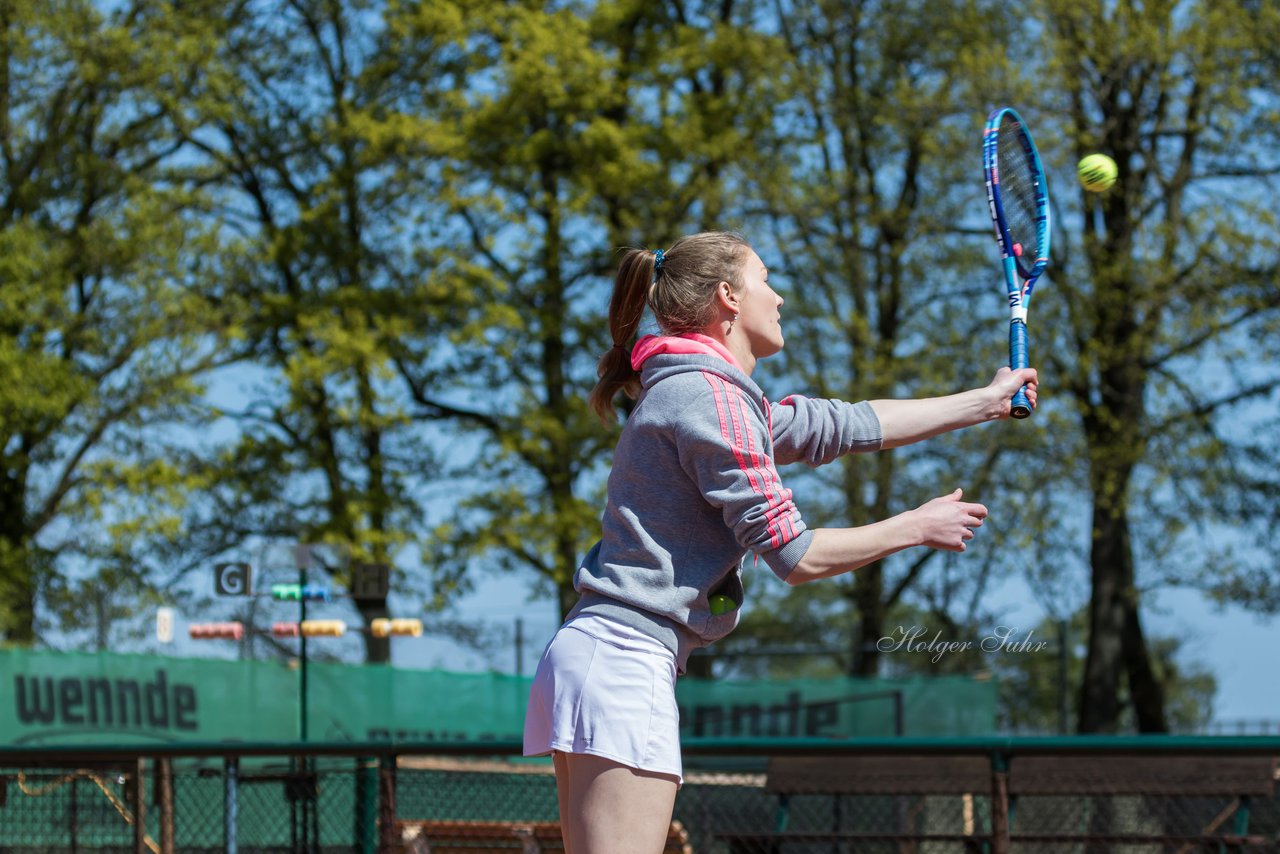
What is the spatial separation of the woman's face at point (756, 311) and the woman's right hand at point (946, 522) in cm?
44

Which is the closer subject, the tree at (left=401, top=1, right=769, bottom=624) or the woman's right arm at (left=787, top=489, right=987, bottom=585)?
the woman's right arm at (left=787, top=489, right=987, bottom=585)

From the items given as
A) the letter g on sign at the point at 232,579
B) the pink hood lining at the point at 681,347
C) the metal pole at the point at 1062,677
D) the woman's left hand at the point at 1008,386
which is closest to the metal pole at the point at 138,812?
the letter g on sign at the point at 232,579

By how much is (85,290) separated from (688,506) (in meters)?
18.6

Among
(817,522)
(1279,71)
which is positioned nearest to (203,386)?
(817,522)

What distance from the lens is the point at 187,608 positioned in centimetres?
1930

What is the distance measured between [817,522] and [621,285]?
50.3 feet

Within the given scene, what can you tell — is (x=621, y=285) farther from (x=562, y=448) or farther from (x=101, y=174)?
(x=101, y=174)

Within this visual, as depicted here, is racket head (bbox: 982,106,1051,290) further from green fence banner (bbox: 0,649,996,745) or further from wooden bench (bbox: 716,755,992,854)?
green fence banner (bbox: 0,649,996,745)

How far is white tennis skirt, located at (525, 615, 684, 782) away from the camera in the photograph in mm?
2697

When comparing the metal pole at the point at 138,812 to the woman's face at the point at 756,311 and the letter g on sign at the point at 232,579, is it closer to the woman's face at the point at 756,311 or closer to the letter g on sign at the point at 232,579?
the letter g on sign at the point at 232,579

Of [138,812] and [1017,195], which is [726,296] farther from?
[138,812]

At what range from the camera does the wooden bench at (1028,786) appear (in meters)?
5.64

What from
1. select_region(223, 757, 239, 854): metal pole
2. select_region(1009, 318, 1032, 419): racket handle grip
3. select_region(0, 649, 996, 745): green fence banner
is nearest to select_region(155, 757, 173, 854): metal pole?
select_region(223, 757, 239, 854): metal pole

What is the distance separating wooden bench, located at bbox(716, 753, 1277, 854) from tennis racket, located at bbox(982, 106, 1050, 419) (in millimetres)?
2032
